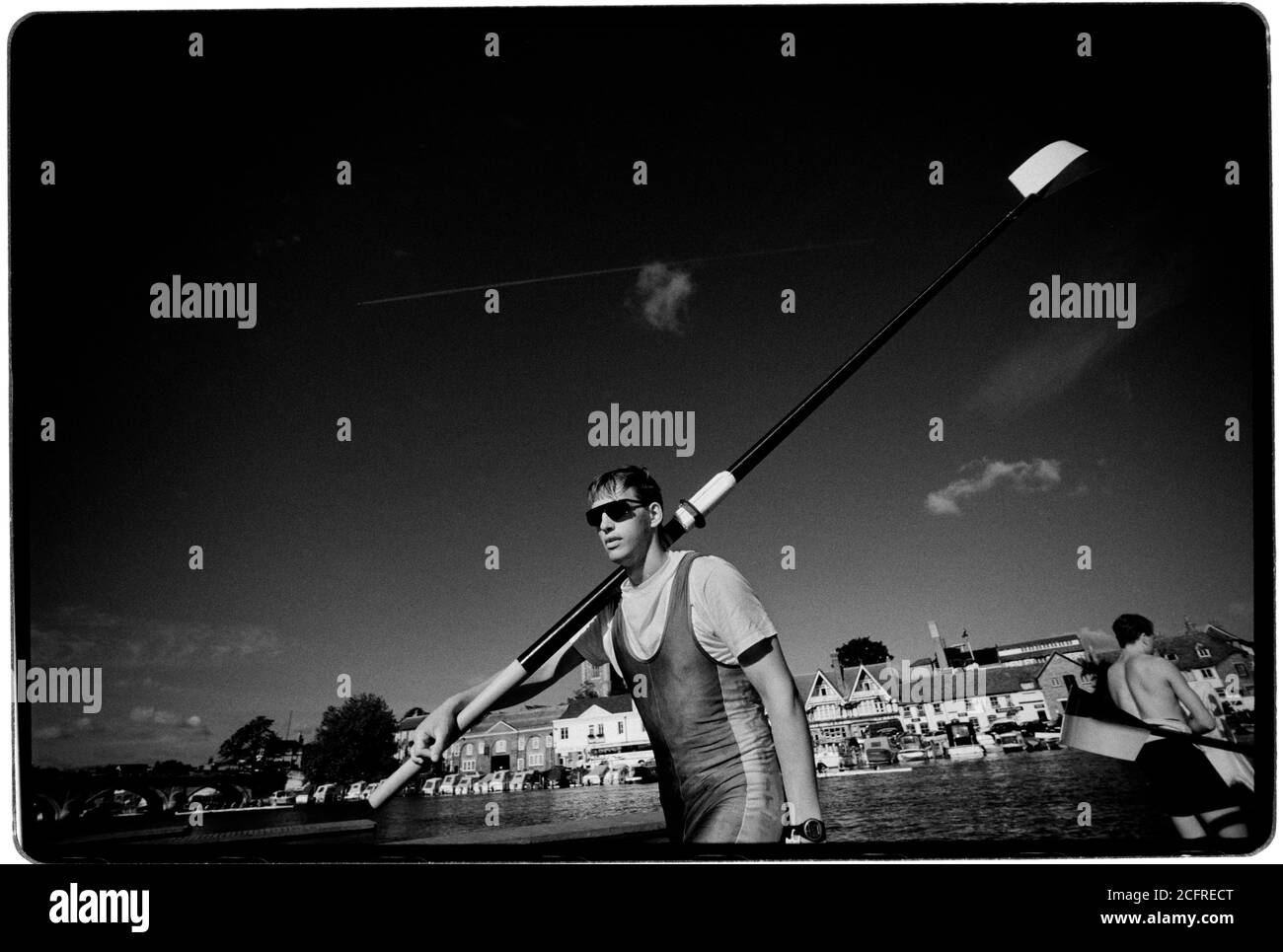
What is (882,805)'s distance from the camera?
4488mm

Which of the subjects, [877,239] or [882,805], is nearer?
[882,805]

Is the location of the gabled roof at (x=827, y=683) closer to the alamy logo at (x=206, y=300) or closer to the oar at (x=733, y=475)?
the oar at (x=733, y=475)

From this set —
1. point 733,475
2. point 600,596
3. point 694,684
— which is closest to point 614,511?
point 600,596

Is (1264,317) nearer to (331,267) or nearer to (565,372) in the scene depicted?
(565,372)

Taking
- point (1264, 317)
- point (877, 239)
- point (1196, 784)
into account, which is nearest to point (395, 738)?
point (877, 239)

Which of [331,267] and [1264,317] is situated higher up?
[331,267]

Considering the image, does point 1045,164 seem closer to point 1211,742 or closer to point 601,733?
point 1211,742

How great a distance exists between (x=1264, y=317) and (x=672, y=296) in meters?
2.56

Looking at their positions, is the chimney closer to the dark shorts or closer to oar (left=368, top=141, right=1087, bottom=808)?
the dark shorts

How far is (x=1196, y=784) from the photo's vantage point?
14.9 ft

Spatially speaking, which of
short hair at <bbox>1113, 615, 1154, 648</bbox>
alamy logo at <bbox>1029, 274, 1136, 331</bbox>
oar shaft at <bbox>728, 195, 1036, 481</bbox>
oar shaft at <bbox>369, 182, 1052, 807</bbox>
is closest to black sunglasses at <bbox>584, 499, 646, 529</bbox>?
oar shaft at <bbox>369, 182, 1052, 807</bbox>

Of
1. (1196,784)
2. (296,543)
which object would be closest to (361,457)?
(296,543)
